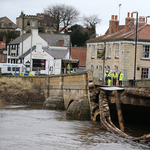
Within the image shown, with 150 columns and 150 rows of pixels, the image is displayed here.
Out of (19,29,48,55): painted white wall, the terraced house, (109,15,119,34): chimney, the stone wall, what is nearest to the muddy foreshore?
the stone wall

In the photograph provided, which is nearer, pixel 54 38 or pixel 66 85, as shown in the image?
pixel 66 85

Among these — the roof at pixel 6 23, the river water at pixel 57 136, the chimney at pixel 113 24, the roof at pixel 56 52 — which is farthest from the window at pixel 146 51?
the roof at pixel 6 23

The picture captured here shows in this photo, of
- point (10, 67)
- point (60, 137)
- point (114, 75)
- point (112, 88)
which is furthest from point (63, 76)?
point (10, 67)

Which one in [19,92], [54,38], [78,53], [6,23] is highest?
[6,23]

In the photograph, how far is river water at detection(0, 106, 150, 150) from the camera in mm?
15109

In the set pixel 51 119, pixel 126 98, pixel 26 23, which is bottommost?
pixel 51 119

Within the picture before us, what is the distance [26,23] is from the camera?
12200 centimetres

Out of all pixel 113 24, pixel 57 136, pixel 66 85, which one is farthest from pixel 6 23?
pixel 57 136

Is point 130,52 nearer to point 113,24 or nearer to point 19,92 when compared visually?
point 113,24

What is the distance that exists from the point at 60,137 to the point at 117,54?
92.3 feet

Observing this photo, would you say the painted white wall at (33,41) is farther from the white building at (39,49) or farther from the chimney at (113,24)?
the chimney at (113,24)

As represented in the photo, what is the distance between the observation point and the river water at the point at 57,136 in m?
15.1

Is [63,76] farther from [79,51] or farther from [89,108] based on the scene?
[79,51]

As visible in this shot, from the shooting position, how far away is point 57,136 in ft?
57.1
